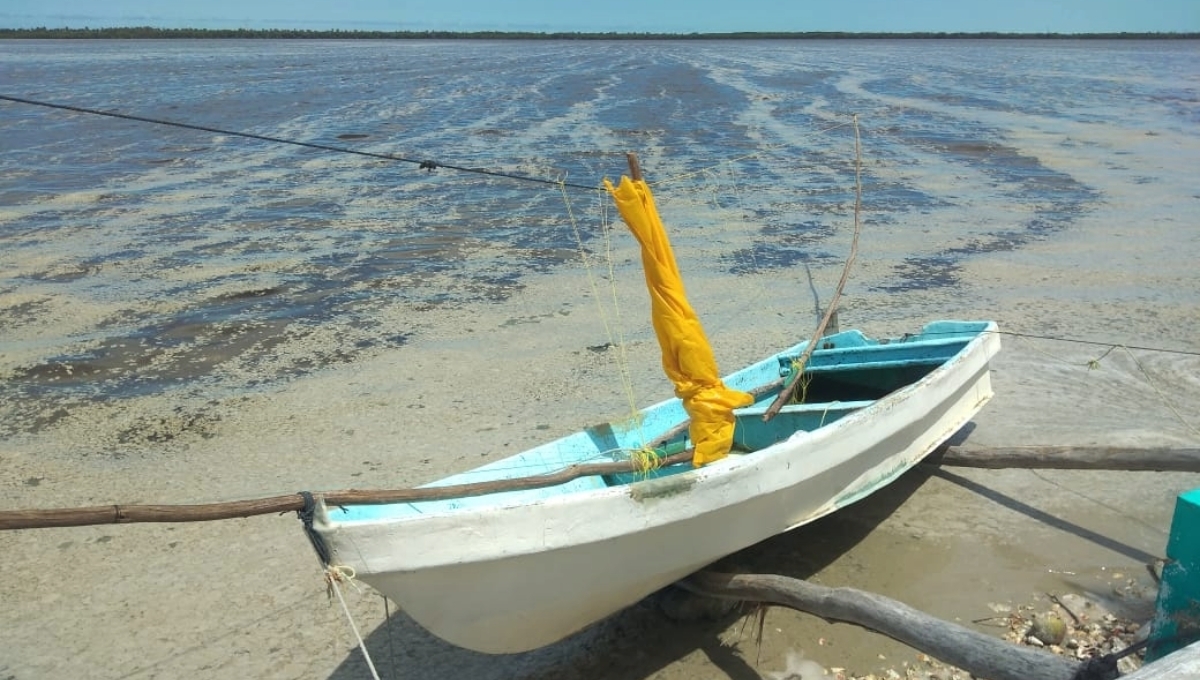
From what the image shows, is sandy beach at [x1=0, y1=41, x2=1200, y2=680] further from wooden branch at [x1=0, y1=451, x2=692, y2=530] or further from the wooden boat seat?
wooden branch at [x1=0, y1=451, x2=692, y2=530]

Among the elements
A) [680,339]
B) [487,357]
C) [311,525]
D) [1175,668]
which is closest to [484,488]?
[311,525]

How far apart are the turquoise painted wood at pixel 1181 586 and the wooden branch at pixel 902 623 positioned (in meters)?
0.48

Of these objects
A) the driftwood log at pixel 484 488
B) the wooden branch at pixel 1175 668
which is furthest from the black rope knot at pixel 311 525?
the wooden branch at pixel 1175 668

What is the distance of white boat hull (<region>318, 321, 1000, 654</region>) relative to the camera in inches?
141

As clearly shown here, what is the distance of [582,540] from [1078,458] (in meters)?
3.32

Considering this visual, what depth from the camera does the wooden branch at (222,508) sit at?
2.96 m

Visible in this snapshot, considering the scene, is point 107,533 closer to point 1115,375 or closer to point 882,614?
point 882,614

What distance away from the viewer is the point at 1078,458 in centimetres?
553

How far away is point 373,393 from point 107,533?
241cm

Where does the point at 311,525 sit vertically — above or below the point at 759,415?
above

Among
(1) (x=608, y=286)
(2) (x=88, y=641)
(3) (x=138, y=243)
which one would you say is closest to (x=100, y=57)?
(3) (x=138, y=243)

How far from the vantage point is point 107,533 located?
5.82m

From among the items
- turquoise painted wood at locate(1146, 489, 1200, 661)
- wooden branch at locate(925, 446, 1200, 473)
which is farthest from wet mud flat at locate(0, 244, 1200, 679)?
turquoise painted wood at locate(1146, 489, 1200, 661)

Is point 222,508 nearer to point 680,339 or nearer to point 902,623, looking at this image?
point 680,339
